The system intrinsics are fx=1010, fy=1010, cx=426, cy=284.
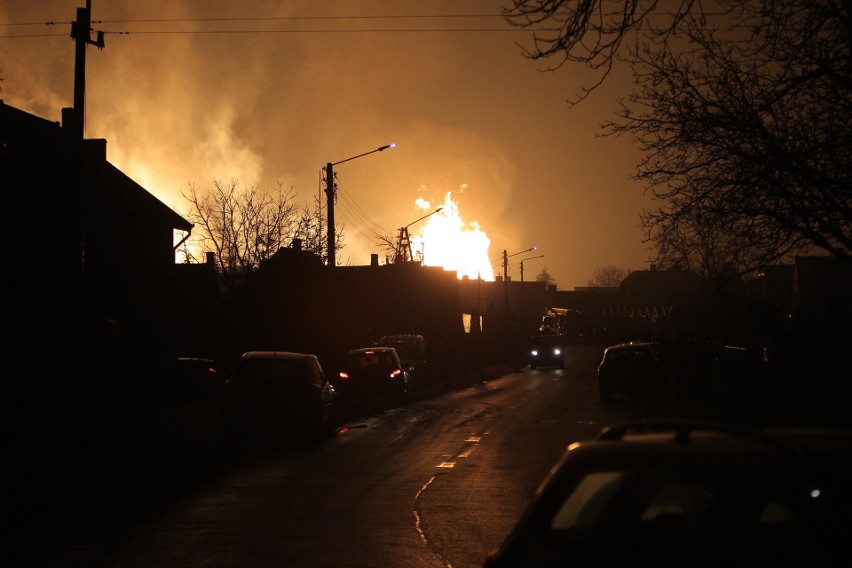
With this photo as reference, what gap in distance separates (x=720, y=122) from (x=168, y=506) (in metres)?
9.32

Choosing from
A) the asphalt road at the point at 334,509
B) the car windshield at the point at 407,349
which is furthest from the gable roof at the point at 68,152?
the car windshield at the point at 407,349

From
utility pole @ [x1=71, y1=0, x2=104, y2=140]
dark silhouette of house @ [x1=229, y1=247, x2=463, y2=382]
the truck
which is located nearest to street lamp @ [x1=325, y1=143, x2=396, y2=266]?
dark silhouette of house @ [x1=229, y1=247, x2=463, y2=382]

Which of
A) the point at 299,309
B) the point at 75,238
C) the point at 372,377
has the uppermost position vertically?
the point at 75,238

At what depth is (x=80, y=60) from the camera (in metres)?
17.0

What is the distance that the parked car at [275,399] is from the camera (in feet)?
64.1

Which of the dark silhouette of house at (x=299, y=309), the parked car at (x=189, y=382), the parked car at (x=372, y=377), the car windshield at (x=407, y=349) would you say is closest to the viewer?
the parked car at (x=189, y=382)

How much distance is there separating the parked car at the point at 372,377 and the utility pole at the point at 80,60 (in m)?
14.3

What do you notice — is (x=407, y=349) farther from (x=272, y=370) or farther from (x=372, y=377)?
(x=272, y=370)

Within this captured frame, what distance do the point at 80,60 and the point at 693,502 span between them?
1554 cm

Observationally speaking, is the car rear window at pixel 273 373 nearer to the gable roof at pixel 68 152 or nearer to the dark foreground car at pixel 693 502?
the gable roof at pixel 68 152

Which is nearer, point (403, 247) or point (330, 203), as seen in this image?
point (330, 203)

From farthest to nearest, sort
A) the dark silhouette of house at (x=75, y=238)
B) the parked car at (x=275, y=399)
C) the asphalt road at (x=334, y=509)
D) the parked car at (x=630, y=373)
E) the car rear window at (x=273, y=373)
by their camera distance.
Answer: the parked car at (x=630, y=373) < the car rear window at (x=273, y=373) < the parked car at (x=275, y=399) < the dark silhouette of house at (x=75, y=238) < the asphalt road at (x=334, y=509)

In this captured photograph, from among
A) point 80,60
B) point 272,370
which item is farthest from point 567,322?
point 80,60

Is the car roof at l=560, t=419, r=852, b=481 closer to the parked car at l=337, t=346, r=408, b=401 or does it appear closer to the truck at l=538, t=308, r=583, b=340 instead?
the parked car at l=337, t=346, r=408, b=401
